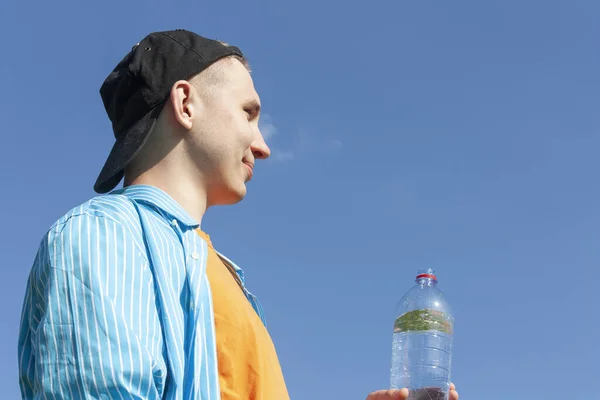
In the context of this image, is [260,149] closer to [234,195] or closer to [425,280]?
[234,195]

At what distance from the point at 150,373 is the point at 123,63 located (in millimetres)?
2081

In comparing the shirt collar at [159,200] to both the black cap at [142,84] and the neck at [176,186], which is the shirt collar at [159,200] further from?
the black cap at [142,84]

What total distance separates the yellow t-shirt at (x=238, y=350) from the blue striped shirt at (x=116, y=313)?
19 cm

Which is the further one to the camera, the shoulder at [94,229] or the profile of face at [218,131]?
the profile of face at [218,131]

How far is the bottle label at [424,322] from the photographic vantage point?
569cm

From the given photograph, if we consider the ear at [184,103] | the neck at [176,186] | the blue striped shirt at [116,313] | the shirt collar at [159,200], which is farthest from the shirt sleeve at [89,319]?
the ear at [184,103]

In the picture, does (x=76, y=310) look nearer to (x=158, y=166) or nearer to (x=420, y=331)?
(x=158, y=166)

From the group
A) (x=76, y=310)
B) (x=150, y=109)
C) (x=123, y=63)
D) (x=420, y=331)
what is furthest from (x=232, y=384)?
(x=420, y=331)

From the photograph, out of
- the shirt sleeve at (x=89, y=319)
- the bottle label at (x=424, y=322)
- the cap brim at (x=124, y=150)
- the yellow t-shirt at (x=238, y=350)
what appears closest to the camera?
the shirt sleeve at (x=89, y=319)

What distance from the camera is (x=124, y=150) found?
426cm

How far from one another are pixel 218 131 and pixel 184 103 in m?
0.24

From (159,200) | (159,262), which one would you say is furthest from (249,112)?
(159,262)

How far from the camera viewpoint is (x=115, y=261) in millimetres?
3266

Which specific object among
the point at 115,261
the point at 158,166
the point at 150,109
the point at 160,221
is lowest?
the point at 115,261
